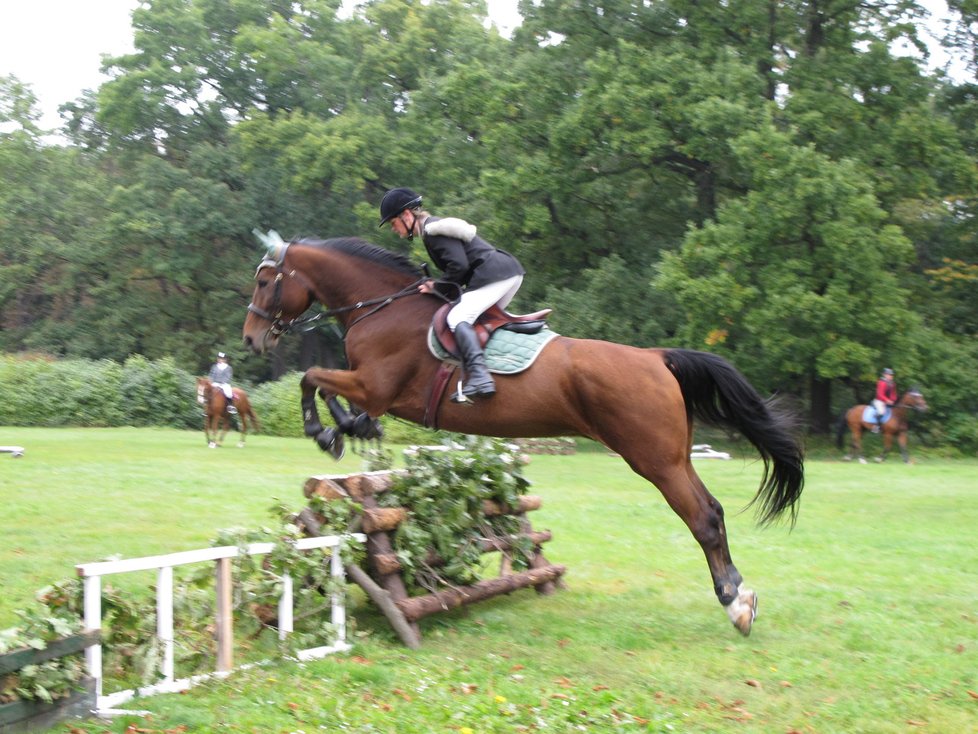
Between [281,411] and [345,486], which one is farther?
[281,411]

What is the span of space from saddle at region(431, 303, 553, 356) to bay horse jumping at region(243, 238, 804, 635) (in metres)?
0.20

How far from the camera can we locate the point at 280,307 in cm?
775

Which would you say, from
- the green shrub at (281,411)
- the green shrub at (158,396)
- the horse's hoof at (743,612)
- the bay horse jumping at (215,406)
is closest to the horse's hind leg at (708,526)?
the horse's hoof at (743,612)

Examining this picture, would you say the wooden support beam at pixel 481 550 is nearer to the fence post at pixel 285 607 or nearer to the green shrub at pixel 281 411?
the fence post at pixel 285 607

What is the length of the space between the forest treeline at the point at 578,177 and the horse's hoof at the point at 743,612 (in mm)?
20044

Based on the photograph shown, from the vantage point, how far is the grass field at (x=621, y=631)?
218 inches

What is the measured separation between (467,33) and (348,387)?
3562cm

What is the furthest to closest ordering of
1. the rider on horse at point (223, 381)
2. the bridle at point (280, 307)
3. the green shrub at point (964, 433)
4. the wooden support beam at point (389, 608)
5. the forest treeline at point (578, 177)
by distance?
the green shrub at point (964, 433)
the forest treeline at point (578, 177)
the rider on horse at point (223, 381)
the bridle at point (280, 307)
the wooden support beam at point (389, 608)

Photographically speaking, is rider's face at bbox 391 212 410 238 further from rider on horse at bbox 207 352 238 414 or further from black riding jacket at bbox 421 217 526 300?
rider on horse at bbox 207 352 238 414

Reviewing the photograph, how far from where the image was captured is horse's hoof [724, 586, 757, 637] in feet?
23.8

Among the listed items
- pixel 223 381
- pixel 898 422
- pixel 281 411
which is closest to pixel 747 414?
pixel 223 381

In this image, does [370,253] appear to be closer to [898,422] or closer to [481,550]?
[481,550]

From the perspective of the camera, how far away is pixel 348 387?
721 centimetres

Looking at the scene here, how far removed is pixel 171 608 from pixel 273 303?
2.73 meters
